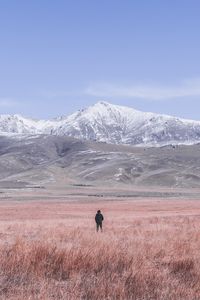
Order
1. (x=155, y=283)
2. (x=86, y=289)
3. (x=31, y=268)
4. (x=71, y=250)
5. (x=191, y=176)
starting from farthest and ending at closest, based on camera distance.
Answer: (x=191, y=176), (x=71, y=250), (x=31, y=268), (x=155, y=283), (x=86, y=289)

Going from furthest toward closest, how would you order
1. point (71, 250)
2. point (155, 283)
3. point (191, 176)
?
point (191, 176), point (71, 250), point (155, 283)

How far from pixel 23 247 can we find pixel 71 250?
41.6 inches

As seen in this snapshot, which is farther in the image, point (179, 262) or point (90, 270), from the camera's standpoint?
point (179, 262)

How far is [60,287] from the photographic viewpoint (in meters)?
9.41

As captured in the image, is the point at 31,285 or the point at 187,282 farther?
the point at 187,282

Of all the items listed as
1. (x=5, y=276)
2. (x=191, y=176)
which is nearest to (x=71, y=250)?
(x=5, y=276)

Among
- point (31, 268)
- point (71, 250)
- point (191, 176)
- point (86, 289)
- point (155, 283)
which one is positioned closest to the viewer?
point (86, 289)

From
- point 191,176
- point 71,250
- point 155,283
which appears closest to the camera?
point 155,283

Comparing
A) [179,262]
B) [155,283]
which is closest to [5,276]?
[155,283]

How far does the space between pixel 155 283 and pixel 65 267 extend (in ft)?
5.99

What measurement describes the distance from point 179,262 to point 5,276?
149 inches

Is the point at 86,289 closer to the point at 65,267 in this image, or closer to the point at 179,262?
the point at 65,267

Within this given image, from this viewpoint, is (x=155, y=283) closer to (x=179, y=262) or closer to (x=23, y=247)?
(x=179, y=262)

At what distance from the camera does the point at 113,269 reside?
1091 cm
